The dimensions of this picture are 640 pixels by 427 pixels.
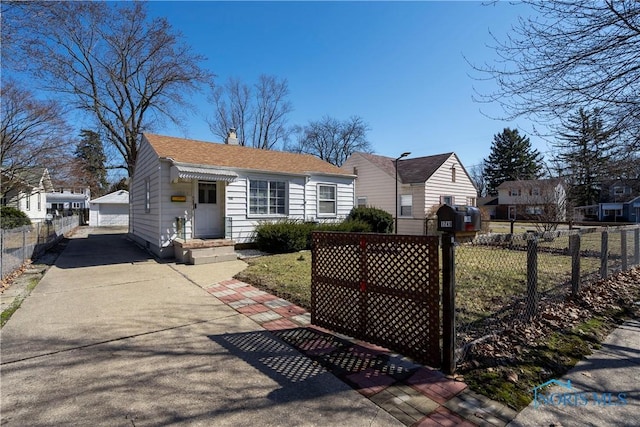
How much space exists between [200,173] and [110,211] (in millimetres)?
27036

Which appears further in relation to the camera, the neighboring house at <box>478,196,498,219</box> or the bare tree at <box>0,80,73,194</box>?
the neighboring house at <box>478,196,498,219</box>

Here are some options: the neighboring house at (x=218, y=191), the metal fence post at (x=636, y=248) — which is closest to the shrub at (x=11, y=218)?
the neighboring house at (x=218, y=191)

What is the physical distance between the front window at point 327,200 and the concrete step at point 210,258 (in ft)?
16.0

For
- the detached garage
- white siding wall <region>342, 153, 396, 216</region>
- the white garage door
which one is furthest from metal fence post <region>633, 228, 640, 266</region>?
the white garage door

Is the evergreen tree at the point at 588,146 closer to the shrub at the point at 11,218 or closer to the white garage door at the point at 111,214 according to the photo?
the shrub at the point at 11,218

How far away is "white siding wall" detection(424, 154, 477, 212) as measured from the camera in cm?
1733

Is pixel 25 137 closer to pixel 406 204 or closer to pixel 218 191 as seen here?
pixel 218 191

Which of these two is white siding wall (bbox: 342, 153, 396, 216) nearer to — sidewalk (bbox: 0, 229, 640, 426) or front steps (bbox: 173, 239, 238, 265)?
front steps (bbox: 173, 239, 238, 265)

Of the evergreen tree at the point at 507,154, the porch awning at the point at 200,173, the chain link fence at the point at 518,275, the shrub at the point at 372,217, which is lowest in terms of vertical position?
the chain link fence at the point at 518,275

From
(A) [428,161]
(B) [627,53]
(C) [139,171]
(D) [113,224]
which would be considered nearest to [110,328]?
(B) [627,53]

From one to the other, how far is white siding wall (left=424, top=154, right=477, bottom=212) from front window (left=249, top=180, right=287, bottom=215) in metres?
8.88

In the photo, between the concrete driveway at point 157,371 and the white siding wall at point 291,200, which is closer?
the concrete driveway at point 157,371

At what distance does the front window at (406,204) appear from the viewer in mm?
17828

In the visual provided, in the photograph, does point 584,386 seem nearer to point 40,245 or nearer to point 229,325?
point 229,325
